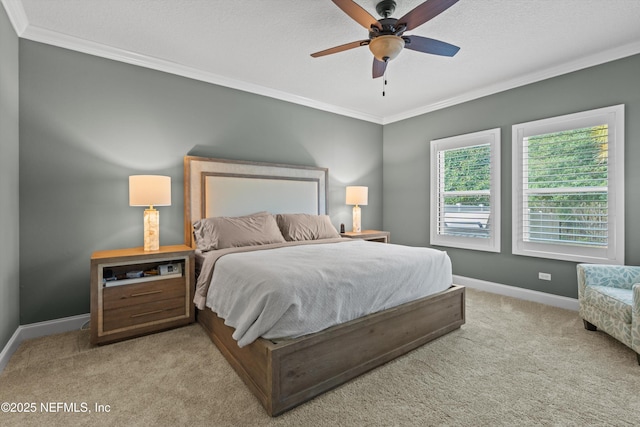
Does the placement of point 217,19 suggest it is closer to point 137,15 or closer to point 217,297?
point 137,15

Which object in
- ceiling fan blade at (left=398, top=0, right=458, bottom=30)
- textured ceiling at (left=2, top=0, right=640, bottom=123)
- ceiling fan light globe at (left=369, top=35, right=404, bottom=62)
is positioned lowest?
ceiling fan light globe at (left=369, top=35, right=404, bottom=62)

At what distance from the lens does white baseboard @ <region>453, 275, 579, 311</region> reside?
10.9 ft

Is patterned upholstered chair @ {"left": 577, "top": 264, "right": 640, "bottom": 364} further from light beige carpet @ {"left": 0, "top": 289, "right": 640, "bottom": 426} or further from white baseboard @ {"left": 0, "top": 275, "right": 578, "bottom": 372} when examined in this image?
white baseboard @ {"left": 0, "top": 275, "right": 578, "bottom": 372}

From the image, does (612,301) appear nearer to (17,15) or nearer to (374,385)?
(374,385)

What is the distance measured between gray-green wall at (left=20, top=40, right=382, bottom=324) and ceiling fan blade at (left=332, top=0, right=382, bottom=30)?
2.19 m

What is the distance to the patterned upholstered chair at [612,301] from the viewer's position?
85.0 inches

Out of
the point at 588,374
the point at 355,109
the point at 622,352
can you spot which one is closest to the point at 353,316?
the point at 588,374

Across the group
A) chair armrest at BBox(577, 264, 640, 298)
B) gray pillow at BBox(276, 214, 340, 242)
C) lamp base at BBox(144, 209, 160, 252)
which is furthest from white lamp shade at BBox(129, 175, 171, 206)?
chair armrest at BBox(577, 264, 640, 298)

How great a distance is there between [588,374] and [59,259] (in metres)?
4.37

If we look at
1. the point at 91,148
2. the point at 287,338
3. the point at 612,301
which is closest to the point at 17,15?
the point at 91,148

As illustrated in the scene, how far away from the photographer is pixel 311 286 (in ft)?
Result: 6.10

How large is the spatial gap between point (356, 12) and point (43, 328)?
3.68 m

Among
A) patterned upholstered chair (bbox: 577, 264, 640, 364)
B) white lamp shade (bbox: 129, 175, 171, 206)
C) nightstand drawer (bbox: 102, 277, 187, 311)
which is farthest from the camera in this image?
white lamp shade (bbox: 129, 175, 171, 206)

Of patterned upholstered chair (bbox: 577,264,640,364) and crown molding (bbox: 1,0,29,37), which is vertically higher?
crown molding (bbox: 1,0,29,37)
